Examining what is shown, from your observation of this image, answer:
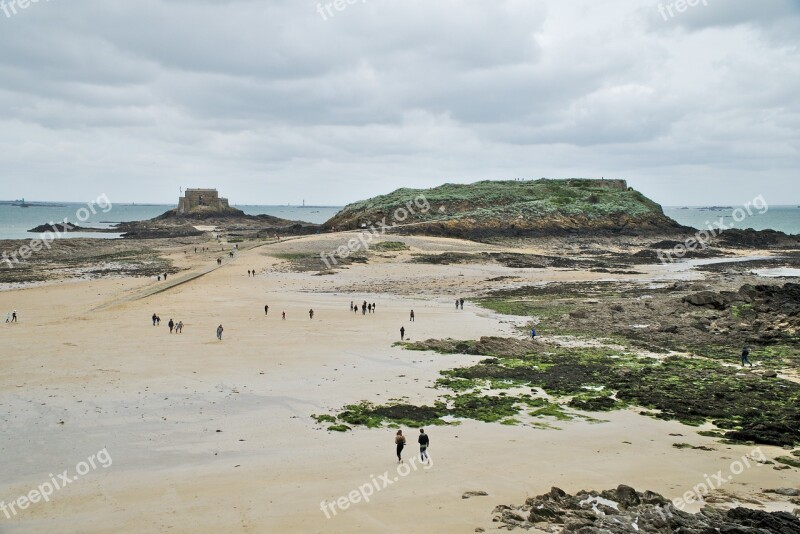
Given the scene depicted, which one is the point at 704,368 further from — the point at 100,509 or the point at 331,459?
the point at 100,509

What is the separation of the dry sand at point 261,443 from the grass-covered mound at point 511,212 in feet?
198

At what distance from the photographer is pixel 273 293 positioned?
154 feet

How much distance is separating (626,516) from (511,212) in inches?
3412

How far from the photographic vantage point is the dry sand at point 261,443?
12.2 metres

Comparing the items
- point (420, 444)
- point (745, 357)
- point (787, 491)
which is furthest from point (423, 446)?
point (745, 357)

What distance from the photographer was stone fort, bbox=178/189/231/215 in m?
147

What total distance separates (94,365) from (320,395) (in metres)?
9.92

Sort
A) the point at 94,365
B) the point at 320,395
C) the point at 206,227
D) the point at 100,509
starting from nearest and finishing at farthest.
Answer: the point at 100,509, the point at 320,395, the point at 94,365, the point at 206,227

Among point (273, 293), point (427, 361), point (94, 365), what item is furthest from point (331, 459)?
point (273, 293)

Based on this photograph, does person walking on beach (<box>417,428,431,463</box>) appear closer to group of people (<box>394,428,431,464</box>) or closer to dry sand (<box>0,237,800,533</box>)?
group of people (<box>394,428,431,464</box>)

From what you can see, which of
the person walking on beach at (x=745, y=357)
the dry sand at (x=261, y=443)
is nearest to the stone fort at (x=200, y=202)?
the dry sand at (x=261, y=443)

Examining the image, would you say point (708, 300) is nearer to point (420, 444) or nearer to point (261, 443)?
point (420, 444)

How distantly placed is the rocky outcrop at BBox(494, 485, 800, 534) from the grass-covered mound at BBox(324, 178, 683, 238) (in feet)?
249

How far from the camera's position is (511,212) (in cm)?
9588
